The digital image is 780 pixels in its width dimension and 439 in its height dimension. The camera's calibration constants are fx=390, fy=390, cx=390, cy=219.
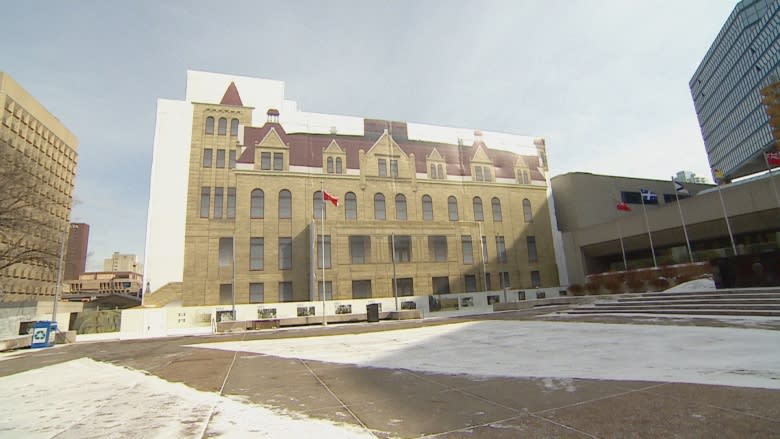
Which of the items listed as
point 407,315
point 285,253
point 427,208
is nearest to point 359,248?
point 285,253

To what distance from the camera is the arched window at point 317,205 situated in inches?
1775

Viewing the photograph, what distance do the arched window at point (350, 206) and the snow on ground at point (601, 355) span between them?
32.8 metres

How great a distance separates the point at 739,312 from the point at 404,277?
31765mm

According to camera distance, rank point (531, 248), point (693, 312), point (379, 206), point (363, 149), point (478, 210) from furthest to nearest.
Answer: point (531, 248) → point (478, 210) → point (363, 149) → point (379, 206) → point (693, 312)

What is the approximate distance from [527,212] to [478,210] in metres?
7.83

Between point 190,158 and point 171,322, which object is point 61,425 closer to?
point 171,322

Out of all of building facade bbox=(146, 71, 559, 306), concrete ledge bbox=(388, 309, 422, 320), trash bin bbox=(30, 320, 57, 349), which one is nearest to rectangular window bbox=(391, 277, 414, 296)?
building facade bbox=(146, 71, 559, 306)

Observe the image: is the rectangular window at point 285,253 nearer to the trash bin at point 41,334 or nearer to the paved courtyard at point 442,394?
the trash bin at point 41,334

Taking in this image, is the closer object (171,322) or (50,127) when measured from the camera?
(171,322)

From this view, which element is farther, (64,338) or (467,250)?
(467,250)

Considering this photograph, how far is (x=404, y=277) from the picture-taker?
44500 mm

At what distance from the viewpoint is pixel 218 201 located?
4275 centimetres

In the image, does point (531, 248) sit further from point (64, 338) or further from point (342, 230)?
point (64, 338)

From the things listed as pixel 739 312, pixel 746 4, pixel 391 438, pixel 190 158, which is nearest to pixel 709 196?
pixel 739 312
